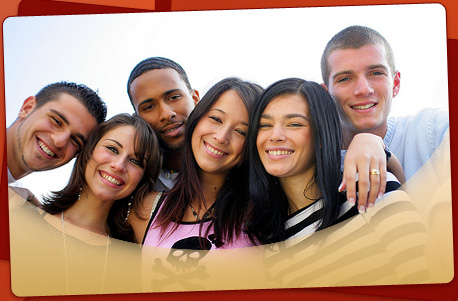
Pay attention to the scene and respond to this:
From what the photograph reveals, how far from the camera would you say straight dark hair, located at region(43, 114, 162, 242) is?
6.64ft

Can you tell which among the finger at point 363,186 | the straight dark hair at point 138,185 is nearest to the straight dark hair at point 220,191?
the straight dark hair at point 138,185

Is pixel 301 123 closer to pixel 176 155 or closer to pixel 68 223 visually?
pixel 176 155

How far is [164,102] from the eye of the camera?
2027mm


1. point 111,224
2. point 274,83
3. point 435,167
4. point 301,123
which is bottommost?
point 111,224

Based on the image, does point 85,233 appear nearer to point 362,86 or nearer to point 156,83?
point 156,83

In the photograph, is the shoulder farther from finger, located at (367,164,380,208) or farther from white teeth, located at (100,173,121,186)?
finger, located at (367,164,380,208)

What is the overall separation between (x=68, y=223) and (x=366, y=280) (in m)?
1.20

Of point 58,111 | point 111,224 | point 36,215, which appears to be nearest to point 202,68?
point 58,111

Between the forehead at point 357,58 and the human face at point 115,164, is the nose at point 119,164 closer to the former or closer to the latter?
the human face at point 115,164

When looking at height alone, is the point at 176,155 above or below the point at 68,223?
above

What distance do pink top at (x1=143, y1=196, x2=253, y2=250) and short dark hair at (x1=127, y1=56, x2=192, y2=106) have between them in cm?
51

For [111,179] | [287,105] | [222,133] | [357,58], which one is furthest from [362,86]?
[111,179]

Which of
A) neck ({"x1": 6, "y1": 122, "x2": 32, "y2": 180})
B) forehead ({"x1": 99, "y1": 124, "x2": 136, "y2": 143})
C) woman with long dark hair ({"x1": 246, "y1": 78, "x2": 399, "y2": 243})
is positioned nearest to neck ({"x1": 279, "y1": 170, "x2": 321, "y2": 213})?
woman with long dark hair ({"x1": 246, "y1": 78, "x2": 399, "y2": 243})

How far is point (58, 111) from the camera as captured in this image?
2.04m
